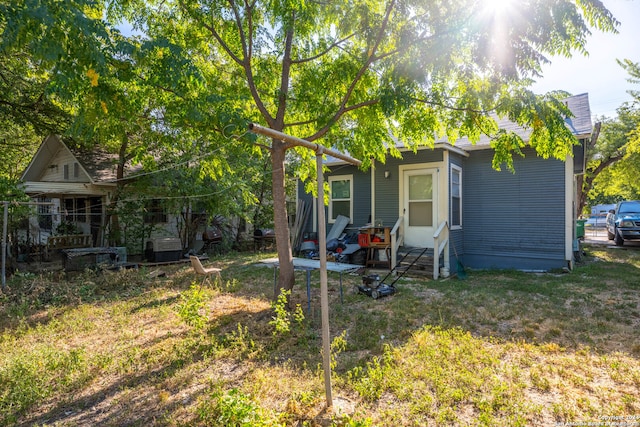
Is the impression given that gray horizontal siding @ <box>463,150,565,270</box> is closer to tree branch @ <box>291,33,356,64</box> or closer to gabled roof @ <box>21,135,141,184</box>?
tree branch @ <box>291,33,356,64</box>

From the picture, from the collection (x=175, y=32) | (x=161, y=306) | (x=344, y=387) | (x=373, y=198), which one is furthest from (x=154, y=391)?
(x=373, y=198)

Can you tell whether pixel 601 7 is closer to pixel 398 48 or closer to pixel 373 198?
pixel 398 48

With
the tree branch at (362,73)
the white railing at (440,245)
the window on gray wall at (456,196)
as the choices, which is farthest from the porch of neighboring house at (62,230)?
the window on gray wall at (456,196)

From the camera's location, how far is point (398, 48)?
4738 mm

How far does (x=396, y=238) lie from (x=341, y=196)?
2.46m

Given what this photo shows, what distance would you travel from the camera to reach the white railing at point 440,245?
7625mm

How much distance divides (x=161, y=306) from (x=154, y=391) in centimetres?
287

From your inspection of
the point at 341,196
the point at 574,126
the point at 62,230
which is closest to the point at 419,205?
the point at 341,196

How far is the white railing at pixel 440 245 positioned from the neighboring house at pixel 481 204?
2cm

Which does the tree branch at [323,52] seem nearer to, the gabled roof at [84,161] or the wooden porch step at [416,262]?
the wooden porch step at [416,262]

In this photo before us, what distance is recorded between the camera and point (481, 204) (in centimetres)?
887

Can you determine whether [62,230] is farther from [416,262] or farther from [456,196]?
[456,196]

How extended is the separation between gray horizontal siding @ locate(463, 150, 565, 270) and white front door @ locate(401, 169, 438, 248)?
1243mm

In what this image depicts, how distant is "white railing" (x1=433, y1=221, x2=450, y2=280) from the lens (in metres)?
7.62
